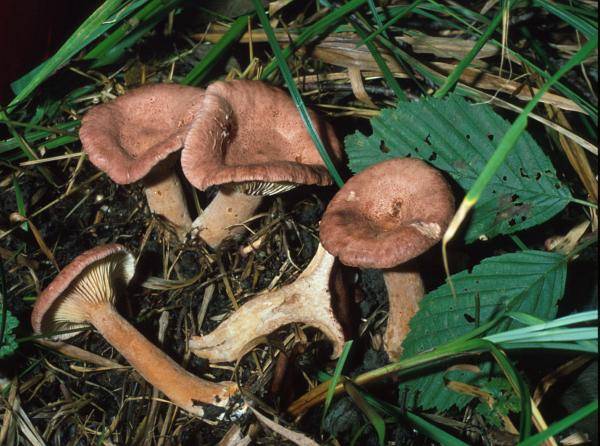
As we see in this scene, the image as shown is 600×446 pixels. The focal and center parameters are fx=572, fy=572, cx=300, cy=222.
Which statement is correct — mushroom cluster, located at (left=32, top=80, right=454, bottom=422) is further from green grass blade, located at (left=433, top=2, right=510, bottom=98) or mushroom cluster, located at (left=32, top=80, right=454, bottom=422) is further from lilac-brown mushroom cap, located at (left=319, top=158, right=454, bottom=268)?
green grass blade, located at (left=433, top=2, right=510, bottom=98)

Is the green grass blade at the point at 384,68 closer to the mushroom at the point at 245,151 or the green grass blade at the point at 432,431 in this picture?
the mushroom at the point at 245,151

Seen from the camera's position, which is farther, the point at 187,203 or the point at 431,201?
the point at 187,203

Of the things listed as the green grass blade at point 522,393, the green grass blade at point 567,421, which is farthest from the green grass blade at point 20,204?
the green grass blade at point 567,421

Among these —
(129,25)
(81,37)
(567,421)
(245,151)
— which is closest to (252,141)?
(245,151)

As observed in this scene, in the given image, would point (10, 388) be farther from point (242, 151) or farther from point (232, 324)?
point (242, 151)

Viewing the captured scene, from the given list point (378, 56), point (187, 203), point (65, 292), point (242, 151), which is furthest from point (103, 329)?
point (378, 56)

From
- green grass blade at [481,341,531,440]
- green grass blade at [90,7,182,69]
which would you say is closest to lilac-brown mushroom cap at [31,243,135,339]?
green grass blade at [90,7,182,69]

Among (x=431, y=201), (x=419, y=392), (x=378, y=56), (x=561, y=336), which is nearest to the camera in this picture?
(x=561, y=336)
